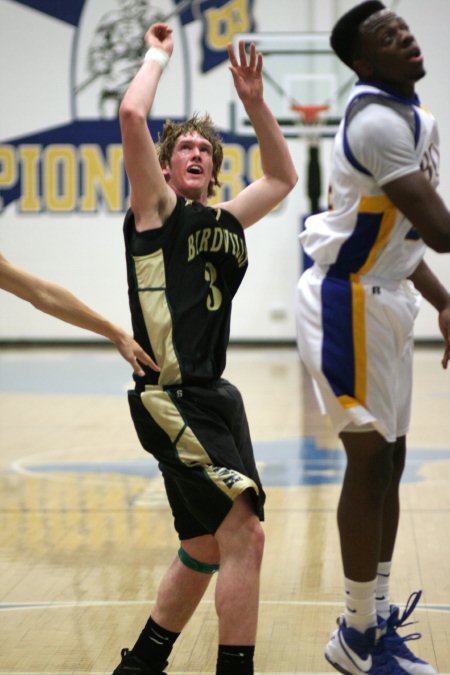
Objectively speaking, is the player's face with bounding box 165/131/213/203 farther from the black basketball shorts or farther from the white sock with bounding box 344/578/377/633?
the white sock with bounding box 344/578/377/633

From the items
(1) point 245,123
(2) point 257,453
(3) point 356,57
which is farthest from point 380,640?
(1) point 245,123

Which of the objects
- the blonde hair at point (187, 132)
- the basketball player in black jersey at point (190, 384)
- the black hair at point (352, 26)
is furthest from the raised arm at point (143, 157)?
the black hair at point (352, 26)

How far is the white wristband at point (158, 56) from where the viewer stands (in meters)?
3.42

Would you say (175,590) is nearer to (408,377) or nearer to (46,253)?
(408,377)

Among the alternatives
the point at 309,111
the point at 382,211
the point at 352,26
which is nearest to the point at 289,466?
the point at 382,211

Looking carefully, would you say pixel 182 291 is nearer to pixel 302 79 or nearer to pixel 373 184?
pixel 373 184

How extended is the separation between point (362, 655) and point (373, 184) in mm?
1331

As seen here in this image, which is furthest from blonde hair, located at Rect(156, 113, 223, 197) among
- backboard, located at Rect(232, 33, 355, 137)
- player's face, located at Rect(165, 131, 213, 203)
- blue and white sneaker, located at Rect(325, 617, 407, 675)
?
backboard, located at Rect(232, 33, 355, 137)

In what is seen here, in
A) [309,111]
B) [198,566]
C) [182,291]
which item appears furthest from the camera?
[309,111]

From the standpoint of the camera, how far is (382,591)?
11.1 feet

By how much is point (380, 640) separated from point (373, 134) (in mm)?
1442

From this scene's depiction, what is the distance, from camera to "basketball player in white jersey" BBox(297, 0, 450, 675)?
3027 millimetres

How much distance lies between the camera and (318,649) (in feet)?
12.3

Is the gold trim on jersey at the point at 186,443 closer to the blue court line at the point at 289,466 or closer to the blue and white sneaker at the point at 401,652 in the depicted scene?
the blue and white sneaker at the point at 401,652
